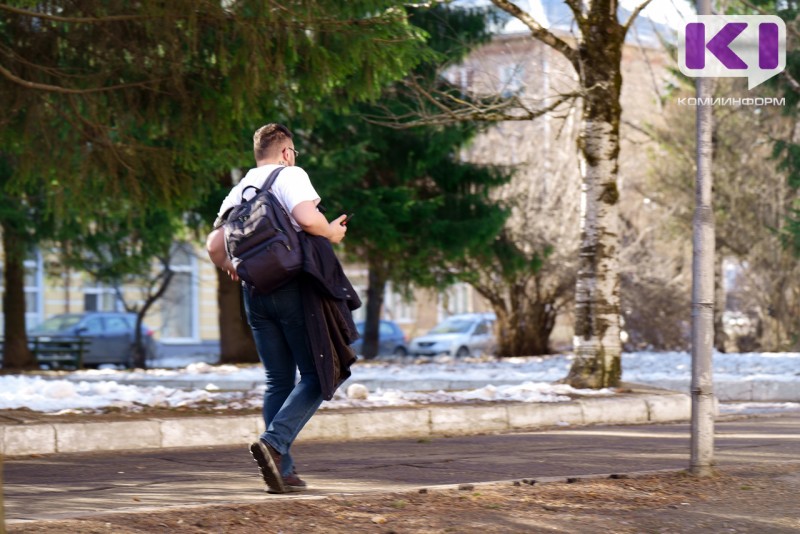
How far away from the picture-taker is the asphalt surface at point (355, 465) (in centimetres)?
638

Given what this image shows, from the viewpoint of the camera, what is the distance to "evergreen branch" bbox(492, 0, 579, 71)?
13633mm

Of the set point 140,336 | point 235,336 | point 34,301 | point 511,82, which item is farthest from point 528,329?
point 34,301

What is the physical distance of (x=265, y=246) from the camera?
5.98 metres

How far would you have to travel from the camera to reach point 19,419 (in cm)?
962

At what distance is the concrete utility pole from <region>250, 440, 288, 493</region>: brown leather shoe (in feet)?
7.80

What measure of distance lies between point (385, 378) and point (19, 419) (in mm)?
8725

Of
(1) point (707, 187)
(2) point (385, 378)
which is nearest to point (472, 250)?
(2) point (385, 378)

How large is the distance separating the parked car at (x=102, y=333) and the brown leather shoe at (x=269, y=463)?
26.9 metres

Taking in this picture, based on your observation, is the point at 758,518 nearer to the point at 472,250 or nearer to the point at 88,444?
the point at 88,444

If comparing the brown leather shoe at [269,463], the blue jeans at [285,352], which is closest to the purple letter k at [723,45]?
the blue jeans at [285,352]

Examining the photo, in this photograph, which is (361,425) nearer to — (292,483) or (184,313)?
(292,483)

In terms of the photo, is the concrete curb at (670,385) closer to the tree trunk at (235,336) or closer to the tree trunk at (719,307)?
the tree trunk at (235,336)

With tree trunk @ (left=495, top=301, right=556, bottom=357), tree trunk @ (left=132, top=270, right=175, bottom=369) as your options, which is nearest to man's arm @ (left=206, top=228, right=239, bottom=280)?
tree trunk @ (left=495, top=301, right=556, bottom=357)

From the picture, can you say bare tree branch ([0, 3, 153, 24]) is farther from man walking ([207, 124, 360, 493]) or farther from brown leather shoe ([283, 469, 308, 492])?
brown leather shoe ([283, 469, 308, 492])
